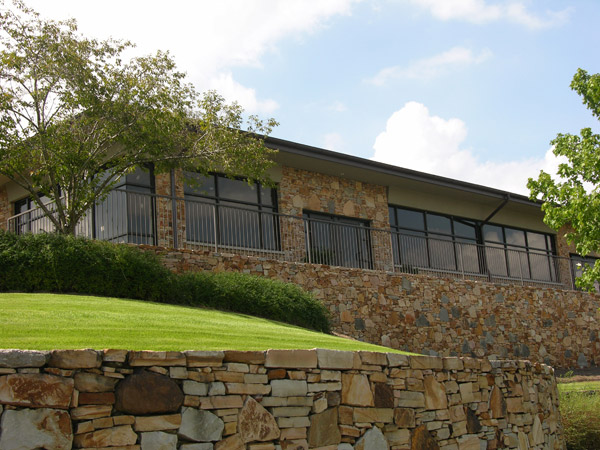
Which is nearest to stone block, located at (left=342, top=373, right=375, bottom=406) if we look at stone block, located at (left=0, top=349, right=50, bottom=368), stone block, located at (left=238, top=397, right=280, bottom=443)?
stone block, located at (left=238, top=397, right=280, bottom=443)

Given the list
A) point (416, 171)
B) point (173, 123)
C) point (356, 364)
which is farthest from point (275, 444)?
point (416, 171)

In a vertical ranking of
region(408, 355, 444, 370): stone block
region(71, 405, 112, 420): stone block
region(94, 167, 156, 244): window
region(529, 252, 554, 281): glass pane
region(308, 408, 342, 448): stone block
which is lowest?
region(308, 408, 342, 448): stone block

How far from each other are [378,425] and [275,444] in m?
1.42

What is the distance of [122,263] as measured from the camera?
Result: 38.1 ft

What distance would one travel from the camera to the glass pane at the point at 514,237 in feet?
83.0

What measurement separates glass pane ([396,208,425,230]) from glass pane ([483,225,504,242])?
3209 mm

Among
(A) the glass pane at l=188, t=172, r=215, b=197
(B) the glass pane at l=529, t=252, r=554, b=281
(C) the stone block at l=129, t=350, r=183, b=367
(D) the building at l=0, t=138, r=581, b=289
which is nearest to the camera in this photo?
(C) the stone block at l=129, t=350, r=183, b=367

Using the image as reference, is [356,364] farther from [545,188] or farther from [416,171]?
[416,171]

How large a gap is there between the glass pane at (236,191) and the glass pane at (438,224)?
698cm

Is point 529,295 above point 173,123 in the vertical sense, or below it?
below

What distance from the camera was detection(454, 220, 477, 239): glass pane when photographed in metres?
23.5

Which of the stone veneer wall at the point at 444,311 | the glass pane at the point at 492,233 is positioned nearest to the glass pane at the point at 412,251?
the stone veneer wall at the point at 444,311

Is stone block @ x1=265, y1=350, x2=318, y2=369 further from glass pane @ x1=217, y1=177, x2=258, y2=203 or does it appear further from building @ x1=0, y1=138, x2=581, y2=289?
glass pane @ x1=217, y1=177, x2=258, y2=203

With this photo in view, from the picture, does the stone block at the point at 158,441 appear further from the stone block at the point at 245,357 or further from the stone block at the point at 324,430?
the stone block at the point at 324,430
